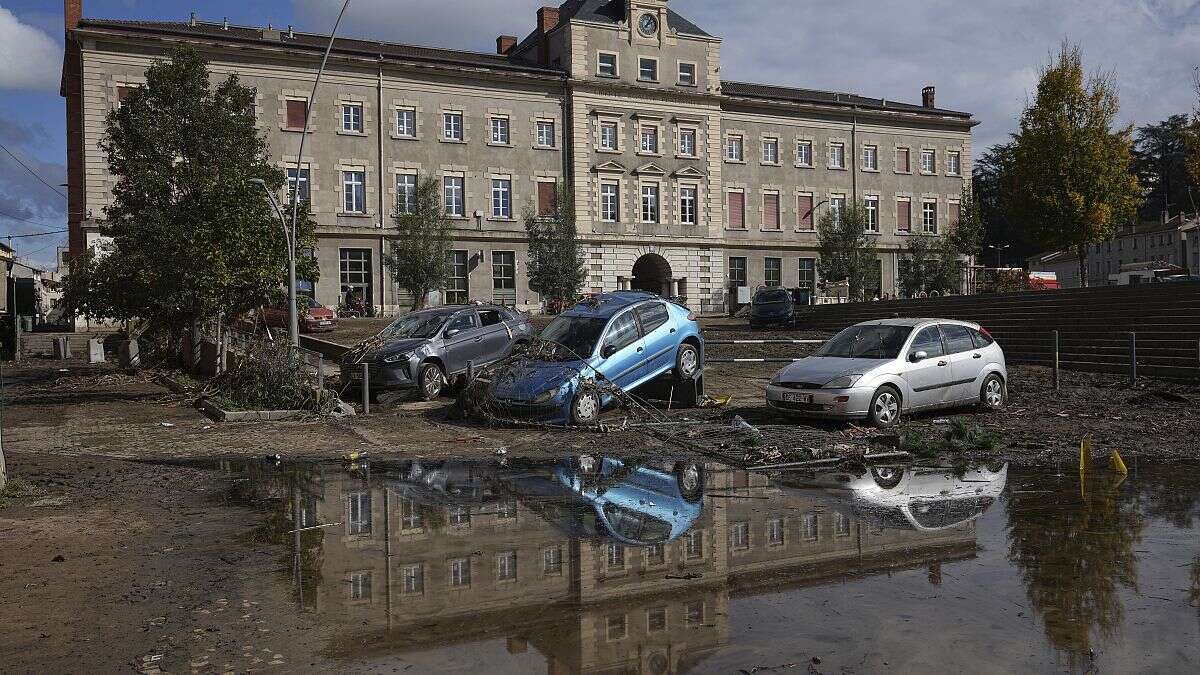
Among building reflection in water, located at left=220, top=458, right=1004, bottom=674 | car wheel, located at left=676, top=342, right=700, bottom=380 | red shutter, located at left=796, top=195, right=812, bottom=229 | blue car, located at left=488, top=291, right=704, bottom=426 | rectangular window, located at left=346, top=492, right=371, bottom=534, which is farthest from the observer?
red shutter, located at left=796, top=195, right=812, bottom=229

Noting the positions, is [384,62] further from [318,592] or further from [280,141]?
[318,592]

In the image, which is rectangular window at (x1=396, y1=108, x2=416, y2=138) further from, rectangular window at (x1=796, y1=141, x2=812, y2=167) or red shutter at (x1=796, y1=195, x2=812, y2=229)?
red shutter at (x1=796, y1=195, x2=812, y2=229)

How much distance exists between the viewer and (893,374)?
46.9ft

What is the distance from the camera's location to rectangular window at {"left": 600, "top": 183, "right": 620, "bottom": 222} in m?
55.4

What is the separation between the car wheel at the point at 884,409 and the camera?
45.9ft

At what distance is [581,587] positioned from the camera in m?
6.07

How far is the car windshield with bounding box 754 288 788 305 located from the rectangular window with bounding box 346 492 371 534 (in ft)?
104

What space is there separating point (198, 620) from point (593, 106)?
51.3 m

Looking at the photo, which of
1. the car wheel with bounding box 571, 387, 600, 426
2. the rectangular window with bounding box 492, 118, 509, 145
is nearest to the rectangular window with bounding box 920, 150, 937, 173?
the rectangular window with bounding box 492, 118, 509, 145

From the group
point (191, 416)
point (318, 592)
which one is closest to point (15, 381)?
point (191, 416)

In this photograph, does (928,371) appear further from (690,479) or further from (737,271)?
(737,271)

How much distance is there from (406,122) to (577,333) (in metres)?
37.9

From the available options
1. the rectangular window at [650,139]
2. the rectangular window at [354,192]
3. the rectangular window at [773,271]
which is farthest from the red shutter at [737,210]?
the rectangular window at [354,192]

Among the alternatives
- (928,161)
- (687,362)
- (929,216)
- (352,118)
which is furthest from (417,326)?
(928,161)
